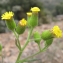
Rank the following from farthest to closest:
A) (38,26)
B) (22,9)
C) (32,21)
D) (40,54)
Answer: (22,9) < (38,26) < (40,54) < (32,21)

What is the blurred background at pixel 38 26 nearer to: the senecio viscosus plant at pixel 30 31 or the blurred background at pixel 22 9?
the blurred background at pixel 22 9

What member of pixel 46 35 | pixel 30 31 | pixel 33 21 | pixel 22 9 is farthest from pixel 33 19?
pixel 22 9

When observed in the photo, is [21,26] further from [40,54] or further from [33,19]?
[40,54]

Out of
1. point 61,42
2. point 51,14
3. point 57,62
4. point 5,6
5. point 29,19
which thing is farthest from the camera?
point 51,14

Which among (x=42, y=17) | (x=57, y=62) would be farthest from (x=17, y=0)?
(x=57, y=62)

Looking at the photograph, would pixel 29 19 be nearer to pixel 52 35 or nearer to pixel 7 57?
pixel 52 35

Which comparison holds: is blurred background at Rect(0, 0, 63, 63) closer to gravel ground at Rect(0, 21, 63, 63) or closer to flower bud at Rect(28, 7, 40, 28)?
gravel ground at Rect(0, 21, 63, 63)

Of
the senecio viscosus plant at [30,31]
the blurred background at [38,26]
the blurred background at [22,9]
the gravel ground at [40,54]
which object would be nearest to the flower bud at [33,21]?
the senecio viscosus plant at [30,31]

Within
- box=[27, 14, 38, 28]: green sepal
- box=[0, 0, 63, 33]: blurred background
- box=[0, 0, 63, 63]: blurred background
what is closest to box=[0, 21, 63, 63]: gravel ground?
box=[0, 0, 63, 63]: blurred background
